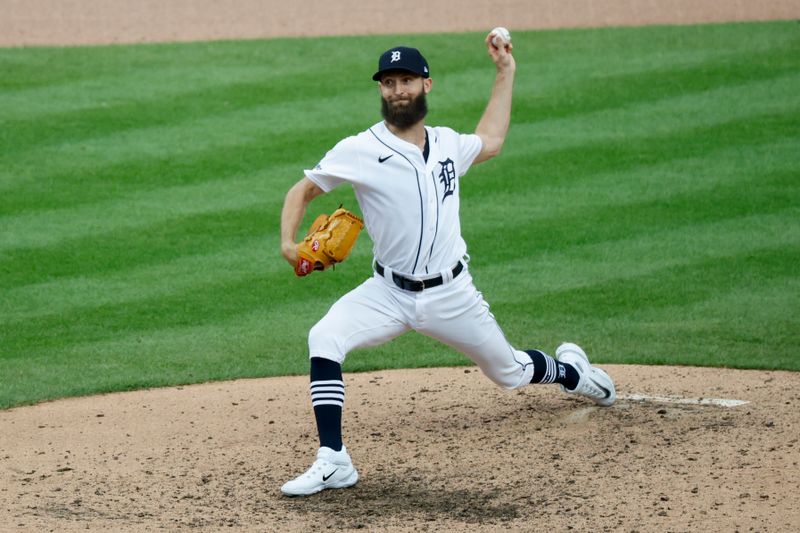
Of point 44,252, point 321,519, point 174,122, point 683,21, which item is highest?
point 683,21

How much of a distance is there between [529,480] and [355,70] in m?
8.70

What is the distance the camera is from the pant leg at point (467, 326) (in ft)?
19.0

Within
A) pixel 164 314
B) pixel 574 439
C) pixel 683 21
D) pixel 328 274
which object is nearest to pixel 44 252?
pixel 164 314

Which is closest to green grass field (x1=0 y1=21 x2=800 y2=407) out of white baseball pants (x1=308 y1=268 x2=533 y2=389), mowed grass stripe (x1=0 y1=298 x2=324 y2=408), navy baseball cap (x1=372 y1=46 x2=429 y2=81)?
mowed grass stripe (x1=0 y1=298 x2=324 y2=408)

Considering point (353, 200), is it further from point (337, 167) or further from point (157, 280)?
point (337, 167)

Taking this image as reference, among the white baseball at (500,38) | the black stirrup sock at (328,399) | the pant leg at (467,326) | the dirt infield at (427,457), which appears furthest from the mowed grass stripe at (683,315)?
the black stirrup sock at (328,399)

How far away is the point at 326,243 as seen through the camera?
217 inches

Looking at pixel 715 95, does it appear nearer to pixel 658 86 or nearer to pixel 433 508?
pixel 658 86

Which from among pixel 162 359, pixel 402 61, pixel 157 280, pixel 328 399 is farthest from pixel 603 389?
pixel 157 280

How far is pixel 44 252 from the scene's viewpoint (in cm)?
951

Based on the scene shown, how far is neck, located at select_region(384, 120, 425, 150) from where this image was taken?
576 cm

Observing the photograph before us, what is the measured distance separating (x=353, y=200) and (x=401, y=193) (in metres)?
5.17

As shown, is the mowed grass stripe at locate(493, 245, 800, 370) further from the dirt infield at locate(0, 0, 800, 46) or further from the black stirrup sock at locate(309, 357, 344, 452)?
the dirt infield at locate(0, 0, 800, 46)

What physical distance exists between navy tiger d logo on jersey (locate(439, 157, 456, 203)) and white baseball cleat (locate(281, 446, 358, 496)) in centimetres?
127
